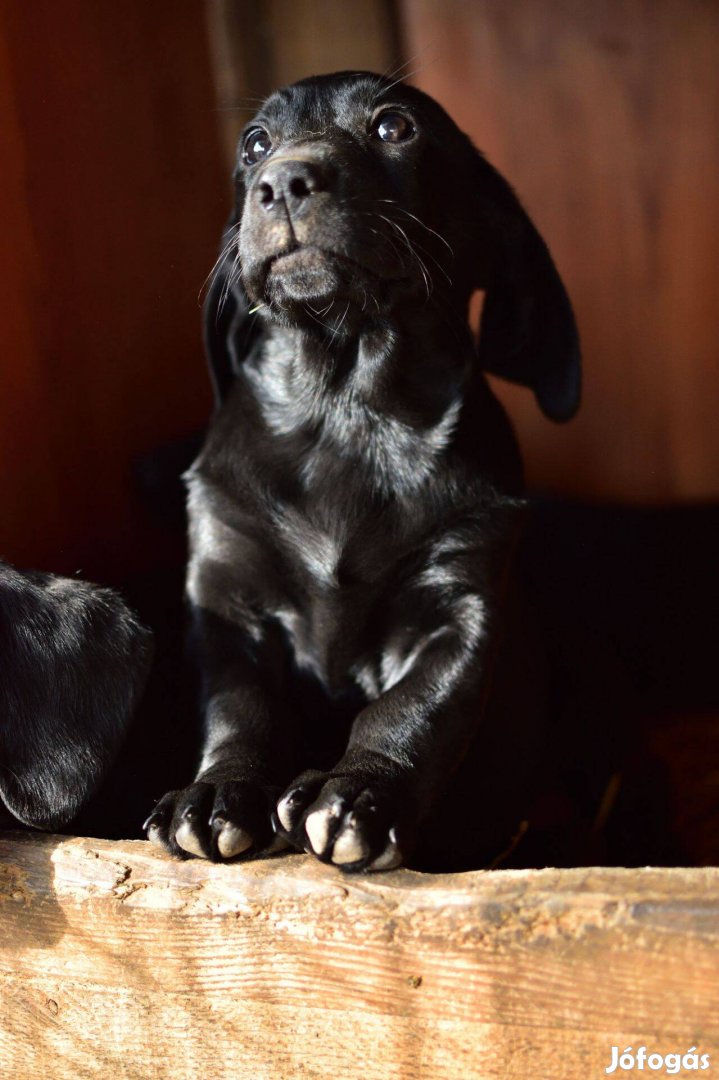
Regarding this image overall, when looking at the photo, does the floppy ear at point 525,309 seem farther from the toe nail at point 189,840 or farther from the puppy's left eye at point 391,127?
the toe nail at point 189,840

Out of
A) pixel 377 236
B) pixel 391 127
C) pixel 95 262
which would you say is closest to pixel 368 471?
pixel 377 236

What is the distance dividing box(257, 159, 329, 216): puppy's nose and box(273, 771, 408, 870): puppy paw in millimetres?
774

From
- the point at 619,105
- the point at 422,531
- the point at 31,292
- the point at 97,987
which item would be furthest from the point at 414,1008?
the point at 619,105

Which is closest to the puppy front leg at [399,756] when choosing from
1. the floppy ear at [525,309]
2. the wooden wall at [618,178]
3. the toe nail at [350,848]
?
the toe nail at [350,848]

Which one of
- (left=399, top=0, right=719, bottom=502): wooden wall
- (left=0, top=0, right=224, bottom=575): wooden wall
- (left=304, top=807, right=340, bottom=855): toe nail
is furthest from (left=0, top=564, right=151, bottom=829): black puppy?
(left=399, top=0, right=719, bottom=502): wooden wall

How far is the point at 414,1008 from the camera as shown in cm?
140

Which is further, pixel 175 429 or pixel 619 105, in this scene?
pixel 619 105

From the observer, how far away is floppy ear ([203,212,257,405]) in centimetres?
212

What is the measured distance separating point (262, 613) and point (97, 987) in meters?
0.64

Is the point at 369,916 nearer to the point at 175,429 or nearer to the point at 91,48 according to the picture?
the point at 175,429

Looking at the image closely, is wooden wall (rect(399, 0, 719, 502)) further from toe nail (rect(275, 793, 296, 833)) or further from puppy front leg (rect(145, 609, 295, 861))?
toe nail (rect(275, 793, 296, 833))

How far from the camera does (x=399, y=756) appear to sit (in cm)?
166

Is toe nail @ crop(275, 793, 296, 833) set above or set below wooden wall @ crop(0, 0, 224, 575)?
below

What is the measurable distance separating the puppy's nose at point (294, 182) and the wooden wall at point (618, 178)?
5.71 ft
